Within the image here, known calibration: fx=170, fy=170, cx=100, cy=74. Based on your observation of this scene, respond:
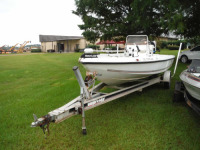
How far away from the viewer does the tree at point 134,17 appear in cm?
882

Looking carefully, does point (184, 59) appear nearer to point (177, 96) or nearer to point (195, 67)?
point (177, 96)

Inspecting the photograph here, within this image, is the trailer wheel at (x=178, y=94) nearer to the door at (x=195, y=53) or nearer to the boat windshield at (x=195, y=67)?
the boat windshield at (x=195, y=67)

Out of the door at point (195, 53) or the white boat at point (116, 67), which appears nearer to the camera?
the white boat at point (116, 67)

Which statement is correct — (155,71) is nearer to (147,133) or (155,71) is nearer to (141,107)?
(141,107)

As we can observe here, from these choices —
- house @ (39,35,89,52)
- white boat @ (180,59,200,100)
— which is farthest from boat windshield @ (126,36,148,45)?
house @ (39,35,89,52)

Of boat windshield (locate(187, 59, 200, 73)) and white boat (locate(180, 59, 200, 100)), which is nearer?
white boat (locate(180, 59, 200, 100))

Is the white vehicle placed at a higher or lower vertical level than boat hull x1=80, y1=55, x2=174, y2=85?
higher

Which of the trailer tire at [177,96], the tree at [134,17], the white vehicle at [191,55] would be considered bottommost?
the trailer tire at [177,96]

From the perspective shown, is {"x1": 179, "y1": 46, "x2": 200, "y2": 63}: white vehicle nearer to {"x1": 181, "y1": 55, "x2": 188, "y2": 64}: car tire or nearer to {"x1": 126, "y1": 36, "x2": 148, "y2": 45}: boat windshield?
{"x1": 181, "y1": 55, "x2": 188, "y2": 64}: car tire

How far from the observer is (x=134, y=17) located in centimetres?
1030

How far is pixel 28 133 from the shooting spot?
10.6ft

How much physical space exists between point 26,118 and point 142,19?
27.9ft

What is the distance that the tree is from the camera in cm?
882

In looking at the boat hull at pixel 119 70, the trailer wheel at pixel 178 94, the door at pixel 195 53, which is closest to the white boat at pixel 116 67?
the boat hull at pixel 119 70
